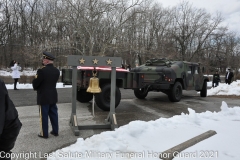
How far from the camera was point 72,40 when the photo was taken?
28.3 m

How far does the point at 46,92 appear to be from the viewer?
4.90 meters

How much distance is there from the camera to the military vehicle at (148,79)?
7477mm

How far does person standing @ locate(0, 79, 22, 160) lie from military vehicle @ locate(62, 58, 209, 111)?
5199mm

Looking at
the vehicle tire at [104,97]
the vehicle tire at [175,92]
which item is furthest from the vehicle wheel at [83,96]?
the vehicle tire at [175,92]

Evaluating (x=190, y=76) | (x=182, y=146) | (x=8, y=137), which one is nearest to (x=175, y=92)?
(x=190, y=76)

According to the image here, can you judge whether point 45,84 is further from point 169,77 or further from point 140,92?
point 140,92

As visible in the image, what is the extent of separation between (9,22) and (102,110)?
45620 millimetres

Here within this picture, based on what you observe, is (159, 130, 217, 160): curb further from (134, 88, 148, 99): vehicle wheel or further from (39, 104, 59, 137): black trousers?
(134, 88, 148, 99): vehicle wheel

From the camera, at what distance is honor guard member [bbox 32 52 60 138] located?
16.0 ft

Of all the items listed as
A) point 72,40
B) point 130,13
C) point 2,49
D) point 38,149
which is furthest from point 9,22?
point 38,149

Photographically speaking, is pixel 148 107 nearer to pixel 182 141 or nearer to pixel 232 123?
pixel 232 123

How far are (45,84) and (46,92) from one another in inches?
6.2

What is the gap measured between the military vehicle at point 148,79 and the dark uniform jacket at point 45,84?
2.33 metres

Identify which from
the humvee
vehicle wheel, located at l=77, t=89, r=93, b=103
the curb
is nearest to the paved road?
vehicle wheel, located at l=77, t=89, r=93, b=103
